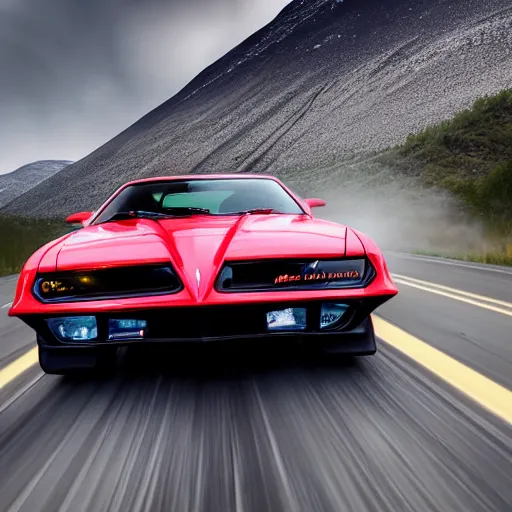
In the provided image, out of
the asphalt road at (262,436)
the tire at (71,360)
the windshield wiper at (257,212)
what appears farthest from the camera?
the windshield wiper at (257,212)

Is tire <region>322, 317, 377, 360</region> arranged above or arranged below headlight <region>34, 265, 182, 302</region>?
below

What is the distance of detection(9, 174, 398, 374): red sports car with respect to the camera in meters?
2.48

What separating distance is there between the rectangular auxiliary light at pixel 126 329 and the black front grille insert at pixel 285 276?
0.39 metres

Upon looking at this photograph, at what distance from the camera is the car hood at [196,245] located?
8.41ft

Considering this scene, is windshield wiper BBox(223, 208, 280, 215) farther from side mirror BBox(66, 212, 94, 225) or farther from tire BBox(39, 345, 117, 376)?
tire BBox(39, 345, 117, 376)

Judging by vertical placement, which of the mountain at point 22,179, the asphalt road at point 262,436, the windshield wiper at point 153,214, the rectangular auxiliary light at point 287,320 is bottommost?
the mountain at point 22,179

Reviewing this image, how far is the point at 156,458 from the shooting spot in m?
1.87

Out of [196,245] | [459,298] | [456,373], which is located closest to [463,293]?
[459,298]

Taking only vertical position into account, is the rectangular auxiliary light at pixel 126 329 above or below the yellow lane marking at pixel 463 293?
above

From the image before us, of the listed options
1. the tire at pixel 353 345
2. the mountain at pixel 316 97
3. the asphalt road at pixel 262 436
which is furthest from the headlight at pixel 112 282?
the mountain at pixel 316 97

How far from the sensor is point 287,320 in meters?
2.59

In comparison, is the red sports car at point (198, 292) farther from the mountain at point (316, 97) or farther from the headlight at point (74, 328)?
the mountain at point (316, 97)

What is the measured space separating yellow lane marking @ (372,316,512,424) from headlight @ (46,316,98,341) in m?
1.62

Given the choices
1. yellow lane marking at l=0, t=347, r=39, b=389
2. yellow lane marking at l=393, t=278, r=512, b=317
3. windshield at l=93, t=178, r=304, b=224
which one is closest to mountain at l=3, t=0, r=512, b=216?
yellow lane marking at l=393, t=278, r=512, b=317
